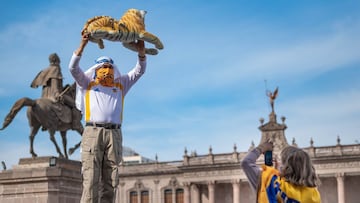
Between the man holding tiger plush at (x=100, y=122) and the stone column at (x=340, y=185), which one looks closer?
the man holding tiger plush at (x=100, y=122)

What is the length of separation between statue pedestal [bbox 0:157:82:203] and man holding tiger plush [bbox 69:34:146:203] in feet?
20.8

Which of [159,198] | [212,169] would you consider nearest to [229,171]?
[212,169]

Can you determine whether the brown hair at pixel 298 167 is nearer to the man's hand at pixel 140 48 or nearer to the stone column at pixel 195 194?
the man's hand at pixel 140 48

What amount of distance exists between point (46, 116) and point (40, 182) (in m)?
1.82

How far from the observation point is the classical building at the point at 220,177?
53031mm

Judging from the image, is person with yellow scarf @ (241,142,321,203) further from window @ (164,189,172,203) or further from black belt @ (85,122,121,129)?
window @ (164,189,172,203)

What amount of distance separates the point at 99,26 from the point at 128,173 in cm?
5433

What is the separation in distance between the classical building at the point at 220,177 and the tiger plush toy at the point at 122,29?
45.0 metres

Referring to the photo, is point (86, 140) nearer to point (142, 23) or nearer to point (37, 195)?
point (142, 23)

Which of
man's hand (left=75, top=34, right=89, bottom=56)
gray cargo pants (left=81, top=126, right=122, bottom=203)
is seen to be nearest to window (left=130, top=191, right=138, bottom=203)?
gray cargo pants (left=81, top=126, right=122, bottom=203)

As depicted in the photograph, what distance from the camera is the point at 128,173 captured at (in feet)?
197

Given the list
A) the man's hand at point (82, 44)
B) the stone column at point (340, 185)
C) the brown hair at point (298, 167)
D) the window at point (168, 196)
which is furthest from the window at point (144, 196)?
the brown hair at point (298, 167)

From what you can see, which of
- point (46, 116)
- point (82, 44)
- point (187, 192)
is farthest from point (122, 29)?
point (187, 192)

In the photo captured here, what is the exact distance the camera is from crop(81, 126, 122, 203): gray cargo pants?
6391mm
